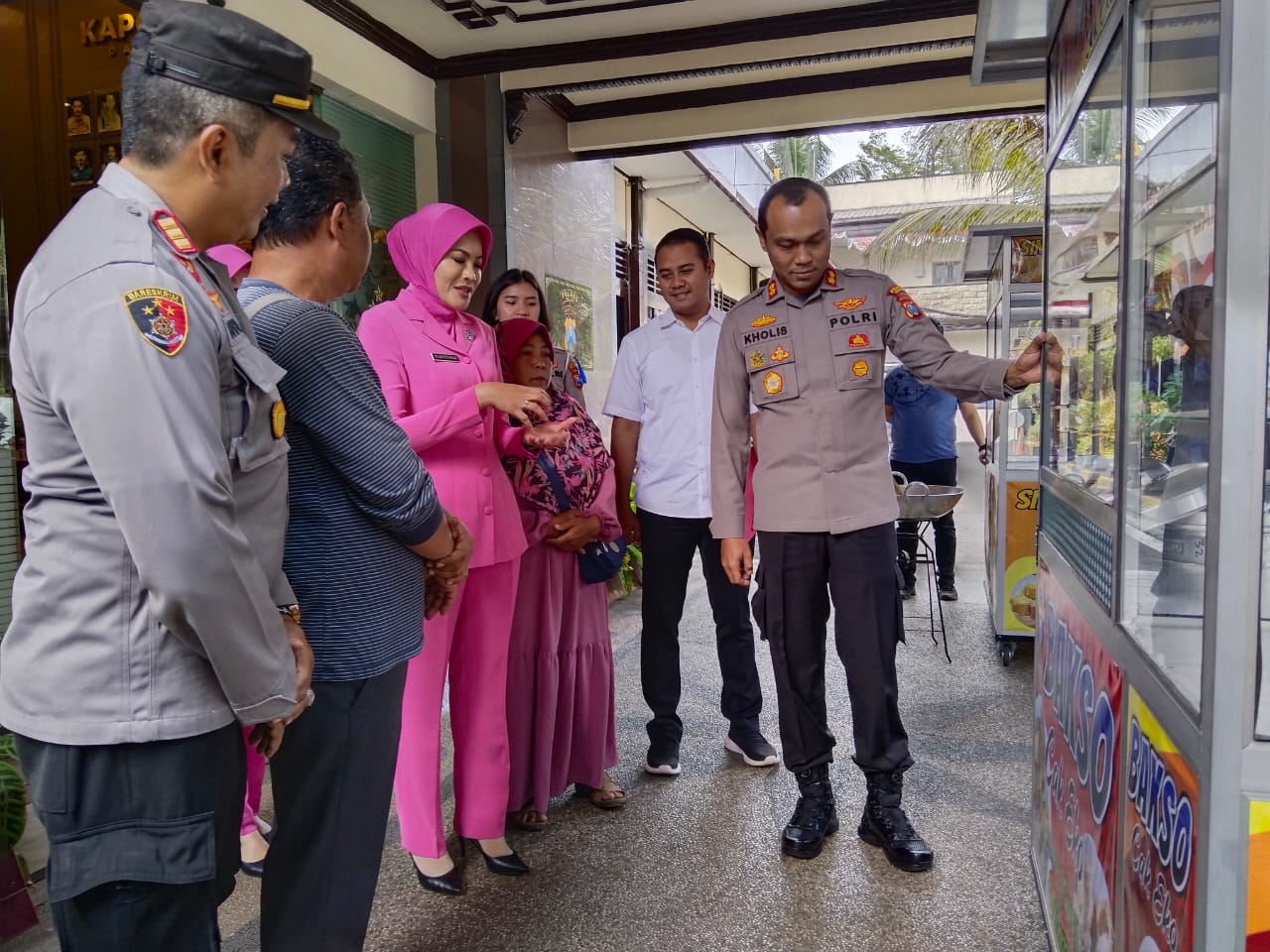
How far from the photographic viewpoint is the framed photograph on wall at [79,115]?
375 cm

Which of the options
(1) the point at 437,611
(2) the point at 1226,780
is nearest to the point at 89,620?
(1) the point at 437,611

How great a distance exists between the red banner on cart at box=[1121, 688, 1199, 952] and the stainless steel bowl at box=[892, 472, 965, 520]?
133 inches

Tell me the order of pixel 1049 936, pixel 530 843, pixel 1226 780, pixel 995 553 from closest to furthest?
pixel 1226 780
pixel 1049 936
pixel 530 843
pixel 995 553

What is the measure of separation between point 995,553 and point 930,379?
112 inches

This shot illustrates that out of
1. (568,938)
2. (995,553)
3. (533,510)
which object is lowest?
(568,938)

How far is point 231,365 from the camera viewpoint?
3.82 feet

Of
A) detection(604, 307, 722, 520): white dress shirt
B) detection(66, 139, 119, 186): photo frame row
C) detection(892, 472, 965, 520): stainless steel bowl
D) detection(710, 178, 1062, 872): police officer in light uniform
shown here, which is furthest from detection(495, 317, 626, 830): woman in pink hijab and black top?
detection(892, 472, 965, 520): stainless steel bowl

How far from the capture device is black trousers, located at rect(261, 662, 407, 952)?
1.57m

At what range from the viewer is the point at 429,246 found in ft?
7.81

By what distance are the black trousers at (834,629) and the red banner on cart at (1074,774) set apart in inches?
15.7

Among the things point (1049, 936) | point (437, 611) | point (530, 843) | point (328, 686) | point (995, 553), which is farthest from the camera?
point (995, 553)

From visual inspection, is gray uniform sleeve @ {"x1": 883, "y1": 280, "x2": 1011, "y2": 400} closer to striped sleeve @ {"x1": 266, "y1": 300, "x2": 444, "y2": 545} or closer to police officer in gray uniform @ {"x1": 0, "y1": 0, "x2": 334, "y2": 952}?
striped sleeve @ {"x1": 266, "y1": 300, "x2": 444, "y2": 545}

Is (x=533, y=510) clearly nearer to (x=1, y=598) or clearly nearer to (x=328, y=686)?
(x=328, y=686)

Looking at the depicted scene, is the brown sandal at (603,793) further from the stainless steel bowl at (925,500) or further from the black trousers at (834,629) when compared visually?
the stainless steel bowl at (925,500)
